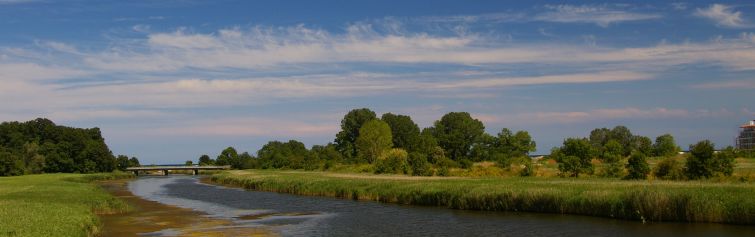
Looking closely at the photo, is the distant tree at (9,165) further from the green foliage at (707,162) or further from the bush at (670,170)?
the green foliage at (707,162)

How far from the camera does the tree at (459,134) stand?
15525 cm

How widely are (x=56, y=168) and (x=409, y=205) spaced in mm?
117342

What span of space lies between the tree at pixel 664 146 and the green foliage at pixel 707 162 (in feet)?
185

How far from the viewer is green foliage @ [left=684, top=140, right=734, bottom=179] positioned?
46.3 meters

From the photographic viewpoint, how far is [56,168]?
138625mm

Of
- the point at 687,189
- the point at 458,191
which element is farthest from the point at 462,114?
the point at 687,189

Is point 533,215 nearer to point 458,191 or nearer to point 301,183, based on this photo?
point 458,191

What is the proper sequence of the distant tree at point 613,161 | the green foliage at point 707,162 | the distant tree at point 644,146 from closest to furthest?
the green foliage at point 707,162 < the distant tree at point 613,161 < the distant tree at point 644,146

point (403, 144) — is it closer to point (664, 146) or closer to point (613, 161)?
point (664, 146)

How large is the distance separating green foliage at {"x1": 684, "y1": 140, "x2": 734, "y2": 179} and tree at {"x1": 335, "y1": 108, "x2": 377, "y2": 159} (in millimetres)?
123447

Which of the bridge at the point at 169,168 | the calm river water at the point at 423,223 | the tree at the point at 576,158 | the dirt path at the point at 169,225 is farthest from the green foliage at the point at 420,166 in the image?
the bridge at the point at 169,168

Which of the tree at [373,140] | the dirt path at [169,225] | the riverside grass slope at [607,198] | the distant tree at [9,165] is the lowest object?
the dirt path at [169,225]

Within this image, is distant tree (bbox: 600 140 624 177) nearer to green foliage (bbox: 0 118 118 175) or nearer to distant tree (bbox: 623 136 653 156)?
distant tree (bbox: 623 136 653 156)

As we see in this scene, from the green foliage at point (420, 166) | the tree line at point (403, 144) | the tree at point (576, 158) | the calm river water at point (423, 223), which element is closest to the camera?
the calm river water at point (423, 223)
